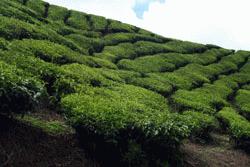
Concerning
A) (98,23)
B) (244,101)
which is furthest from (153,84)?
(98,23)

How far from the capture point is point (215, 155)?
2503cm

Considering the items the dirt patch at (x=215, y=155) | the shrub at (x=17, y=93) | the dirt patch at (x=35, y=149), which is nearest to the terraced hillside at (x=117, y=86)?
the shrub at (x=17, y=93)

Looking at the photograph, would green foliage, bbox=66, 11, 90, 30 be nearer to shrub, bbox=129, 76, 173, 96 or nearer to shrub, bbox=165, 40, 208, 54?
shrub, bbox=165, 40, 208, 54

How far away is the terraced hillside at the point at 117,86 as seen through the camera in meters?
17.5

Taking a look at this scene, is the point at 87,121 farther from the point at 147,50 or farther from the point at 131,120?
the point at 147,50

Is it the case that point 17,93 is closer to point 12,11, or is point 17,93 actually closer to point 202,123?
point 202,123

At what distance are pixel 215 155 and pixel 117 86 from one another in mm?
6460

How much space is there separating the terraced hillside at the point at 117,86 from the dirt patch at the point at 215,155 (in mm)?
622

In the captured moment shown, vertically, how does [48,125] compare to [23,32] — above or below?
Result: below

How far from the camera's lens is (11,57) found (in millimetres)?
22438

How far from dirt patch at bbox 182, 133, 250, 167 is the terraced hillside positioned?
2.04 ft

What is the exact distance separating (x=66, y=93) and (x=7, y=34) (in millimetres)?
8271

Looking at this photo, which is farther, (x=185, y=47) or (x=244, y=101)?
(x=185, y=47)

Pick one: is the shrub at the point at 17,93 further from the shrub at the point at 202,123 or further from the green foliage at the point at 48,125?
the shrub at the point at 202,123
